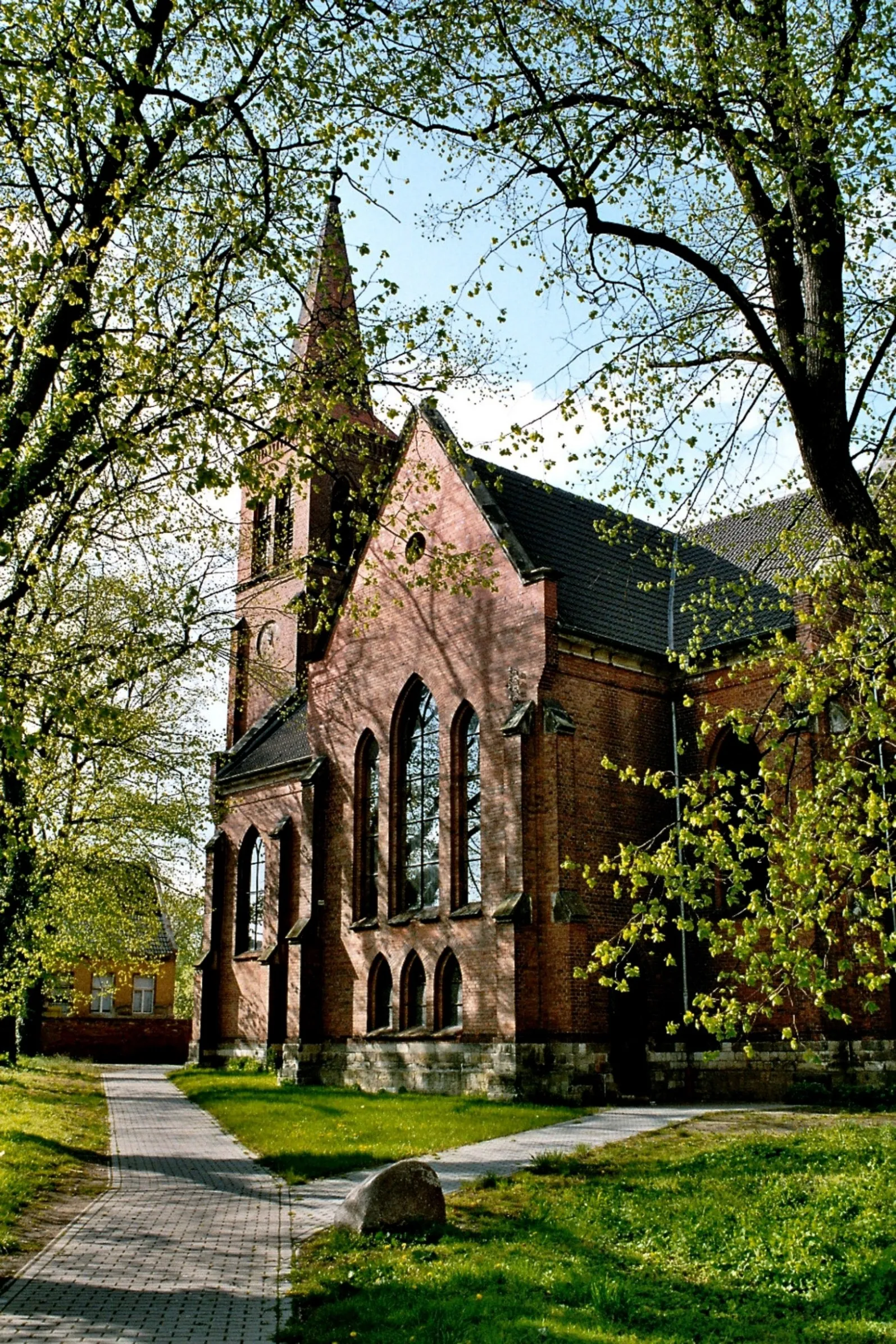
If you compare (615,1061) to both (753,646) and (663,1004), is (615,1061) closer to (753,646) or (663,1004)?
(663,1004)

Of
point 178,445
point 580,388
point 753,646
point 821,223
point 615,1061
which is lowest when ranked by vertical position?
point 615,1061

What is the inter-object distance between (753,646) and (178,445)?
537 cm

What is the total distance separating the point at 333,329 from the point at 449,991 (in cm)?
Result: 1545

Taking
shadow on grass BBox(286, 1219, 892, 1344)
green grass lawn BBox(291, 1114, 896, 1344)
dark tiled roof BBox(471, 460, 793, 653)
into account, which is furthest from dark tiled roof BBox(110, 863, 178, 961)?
shadow on grass BBox(286, 1219, 892, 1344)

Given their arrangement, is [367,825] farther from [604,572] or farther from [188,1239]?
[188,1239]

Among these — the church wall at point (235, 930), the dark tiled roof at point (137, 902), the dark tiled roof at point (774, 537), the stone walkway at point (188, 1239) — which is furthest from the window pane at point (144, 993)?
the stone walkway at point (188, 1239)

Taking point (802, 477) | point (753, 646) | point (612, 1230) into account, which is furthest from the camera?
point (802, 477)

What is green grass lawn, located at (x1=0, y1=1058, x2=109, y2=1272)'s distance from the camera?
37.8 feet

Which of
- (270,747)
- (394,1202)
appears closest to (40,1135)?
(394,1202)

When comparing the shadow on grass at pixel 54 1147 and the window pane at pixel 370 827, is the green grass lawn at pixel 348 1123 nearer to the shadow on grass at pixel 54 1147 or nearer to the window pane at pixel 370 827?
the shadow on grass at pixel 54 1147

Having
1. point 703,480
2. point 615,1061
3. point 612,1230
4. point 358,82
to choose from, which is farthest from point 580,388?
point 615,1061

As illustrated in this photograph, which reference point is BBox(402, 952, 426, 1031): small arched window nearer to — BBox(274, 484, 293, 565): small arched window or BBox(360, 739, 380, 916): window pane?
BBox(360, 739, 380, 916): window pane

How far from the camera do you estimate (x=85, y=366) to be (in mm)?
10859

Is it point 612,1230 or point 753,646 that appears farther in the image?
point 753,646
